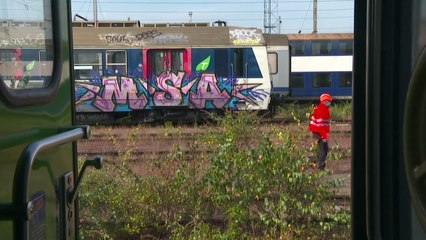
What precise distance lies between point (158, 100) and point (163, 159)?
45.2 ft

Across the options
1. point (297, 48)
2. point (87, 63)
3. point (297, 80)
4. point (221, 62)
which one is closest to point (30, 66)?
point (87, 63)

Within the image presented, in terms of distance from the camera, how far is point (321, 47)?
2455cm

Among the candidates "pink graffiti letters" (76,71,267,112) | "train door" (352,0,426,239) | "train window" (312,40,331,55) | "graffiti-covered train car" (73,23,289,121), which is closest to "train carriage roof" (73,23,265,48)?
"graffiti-covered train car" (73,23,289,121)

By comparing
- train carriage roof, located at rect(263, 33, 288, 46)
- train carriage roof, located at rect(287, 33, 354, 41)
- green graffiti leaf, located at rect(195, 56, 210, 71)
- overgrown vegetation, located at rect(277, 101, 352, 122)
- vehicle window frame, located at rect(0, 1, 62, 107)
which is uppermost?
train carriage roof, located at rect(287, 33, 354, 41)

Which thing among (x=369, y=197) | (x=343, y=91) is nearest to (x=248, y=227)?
(x=369, y=197)

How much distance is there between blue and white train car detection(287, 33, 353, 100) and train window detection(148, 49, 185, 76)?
6.06 m

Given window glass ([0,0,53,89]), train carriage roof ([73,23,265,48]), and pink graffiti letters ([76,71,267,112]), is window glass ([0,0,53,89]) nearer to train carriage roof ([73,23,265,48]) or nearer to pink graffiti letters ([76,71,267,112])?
pink graffiti letters ([76,71,267,112])

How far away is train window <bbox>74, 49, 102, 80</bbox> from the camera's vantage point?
20.0 m

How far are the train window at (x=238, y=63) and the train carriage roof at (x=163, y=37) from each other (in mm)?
318

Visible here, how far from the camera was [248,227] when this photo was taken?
5.70 meters

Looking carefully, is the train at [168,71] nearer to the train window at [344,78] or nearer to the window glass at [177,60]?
the window glass at [177,60]

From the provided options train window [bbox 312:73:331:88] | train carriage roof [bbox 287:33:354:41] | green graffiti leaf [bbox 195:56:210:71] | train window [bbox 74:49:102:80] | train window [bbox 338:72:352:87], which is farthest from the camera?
train window [bbox 312:73:331:88]

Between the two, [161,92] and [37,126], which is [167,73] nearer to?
[161,92]

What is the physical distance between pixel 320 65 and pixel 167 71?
763 centimetres
